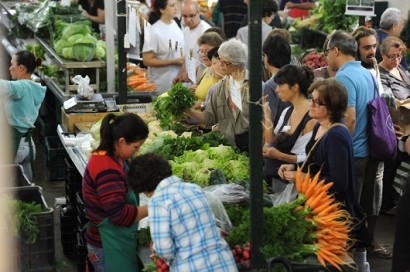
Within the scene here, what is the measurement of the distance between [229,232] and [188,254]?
0.67 m

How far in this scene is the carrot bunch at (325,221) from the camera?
5090 millimetres

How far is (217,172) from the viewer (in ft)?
20.3

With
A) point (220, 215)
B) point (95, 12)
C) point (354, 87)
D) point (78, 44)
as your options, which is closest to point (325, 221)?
point (220, 215)

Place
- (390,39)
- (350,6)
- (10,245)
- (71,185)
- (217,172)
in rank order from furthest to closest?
(350,6)
(390,39)
(71,185)
(217,172)
(10,245)

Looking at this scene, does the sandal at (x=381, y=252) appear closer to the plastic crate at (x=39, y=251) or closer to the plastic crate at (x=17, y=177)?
the plastic crate at (x=17, y=177)

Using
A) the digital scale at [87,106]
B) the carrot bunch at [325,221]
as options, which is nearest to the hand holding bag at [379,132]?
the carrot bunch at [325,221]

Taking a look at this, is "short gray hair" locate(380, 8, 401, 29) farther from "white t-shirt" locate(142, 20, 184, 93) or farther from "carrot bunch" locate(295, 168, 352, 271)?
"carrot bunch" locate(295, 168, 352, 271)

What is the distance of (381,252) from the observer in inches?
300

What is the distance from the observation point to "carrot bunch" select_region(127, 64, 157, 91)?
32.7 feet

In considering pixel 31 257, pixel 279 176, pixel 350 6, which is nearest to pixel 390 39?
pixel 350 6

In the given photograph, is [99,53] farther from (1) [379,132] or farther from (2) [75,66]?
(1) [379,132]

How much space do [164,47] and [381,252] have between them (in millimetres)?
3741

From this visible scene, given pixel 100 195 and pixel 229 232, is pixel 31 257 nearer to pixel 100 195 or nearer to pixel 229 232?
pixel 100 195

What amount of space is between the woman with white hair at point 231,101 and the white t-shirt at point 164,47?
2.88m
